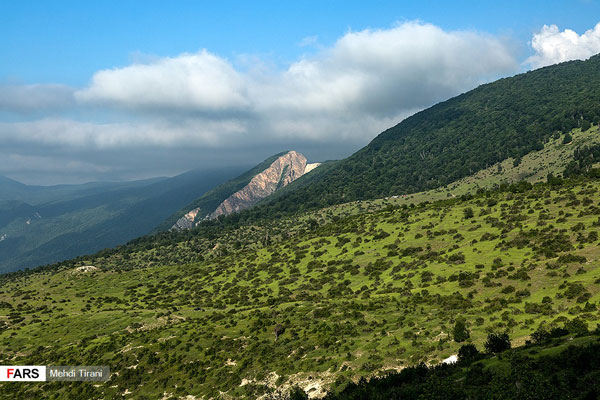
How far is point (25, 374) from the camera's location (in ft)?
211

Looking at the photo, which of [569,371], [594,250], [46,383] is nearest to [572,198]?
[594,250]

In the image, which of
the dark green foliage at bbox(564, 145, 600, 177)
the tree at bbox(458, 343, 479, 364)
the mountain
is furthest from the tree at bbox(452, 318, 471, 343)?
the dark green foliage at bbox(564, 145, 600, 177)

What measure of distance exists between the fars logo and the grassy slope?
430 cm

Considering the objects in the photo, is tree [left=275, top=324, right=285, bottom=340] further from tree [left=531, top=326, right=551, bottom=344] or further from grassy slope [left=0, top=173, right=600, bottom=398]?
tree [left=531, top=326, right=551, bottom=344]

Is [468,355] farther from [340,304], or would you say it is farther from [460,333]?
[340,304]

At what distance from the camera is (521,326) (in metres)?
41.9

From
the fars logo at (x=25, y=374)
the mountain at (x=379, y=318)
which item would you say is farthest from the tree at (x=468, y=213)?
the fars logo at (x=25, y=374)

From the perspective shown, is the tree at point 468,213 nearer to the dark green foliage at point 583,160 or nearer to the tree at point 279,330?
the tree at point 279,330

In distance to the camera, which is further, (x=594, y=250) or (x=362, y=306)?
(x=362, y=306)

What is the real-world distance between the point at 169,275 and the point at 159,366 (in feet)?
316

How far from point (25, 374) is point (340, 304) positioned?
56857 millimetres

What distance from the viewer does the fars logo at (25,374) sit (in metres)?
Result: 61.8

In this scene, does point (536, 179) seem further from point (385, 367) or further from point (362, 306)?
point (385, 367)

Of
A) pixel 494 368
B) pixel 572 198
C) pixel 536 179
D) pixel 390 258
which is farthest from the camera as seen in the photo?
pixel 536 179
